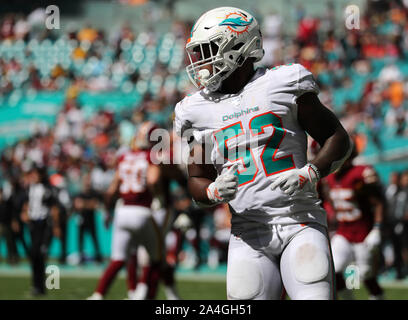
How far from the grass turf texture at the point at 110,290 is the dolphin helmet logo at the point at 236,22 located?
5.08 metres

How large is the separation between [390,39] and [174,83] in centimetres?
542

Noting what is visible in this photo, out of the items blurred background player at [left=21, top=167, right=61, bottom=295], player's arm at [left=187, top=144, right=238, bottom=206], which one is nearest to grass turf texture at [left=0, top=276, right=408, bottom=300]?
blurred background player at [left=21, top=167, right=61, bottom=295]

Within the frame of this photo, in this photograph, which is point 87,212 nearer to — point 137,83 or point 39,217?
point 39,217

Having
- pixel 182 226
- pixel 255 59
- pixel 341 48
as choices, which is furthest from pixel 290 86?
pixel 341 48

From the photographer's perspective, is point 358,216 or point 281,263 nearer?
point 281,263

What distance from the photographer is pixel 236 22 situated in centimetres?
335

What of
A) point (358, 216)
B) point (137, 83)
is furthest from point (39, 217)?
point (137, 83)

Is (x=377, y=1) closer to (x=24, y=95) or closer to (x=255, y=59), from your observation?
(x=24, y=95)

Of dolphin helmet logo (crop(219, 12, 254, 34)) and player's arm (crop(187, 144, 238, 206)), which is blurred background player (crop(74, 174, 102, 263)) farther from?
dolphin helmet logo (crop(219, 12, 254, 34))

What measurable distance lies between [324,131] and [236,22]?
2.11ft

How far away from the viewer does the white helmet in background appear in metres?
3.32

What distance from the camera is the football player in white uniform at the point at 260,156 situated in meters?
3.12

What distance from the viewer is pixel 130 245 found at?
7.21 m
